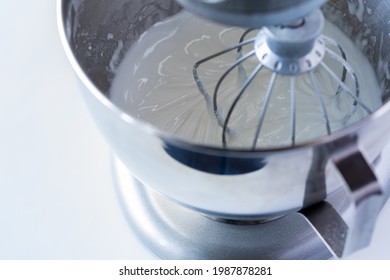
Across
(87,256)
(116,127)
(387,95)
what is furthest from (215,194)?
(387,95)

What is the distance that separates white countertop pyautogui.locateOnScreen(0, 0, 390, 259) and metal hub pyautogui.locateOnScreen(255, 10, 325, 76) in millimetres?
217

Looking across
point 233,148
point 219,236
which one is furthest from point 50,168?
point 233,148

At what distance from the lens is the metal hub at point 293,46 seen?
518mm

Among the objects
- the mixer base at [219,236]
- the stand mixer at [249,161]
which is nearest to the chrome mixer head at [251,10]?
the stand mixer at [249,161]

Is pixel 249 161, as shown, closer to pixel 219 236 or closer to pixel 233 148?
pixel 233 148

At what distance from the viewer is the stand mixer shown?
0.46m

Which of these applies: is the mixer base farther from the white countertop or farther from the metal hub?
the metal hub

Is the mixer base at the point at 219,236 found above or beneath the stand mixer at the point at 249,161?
beneath

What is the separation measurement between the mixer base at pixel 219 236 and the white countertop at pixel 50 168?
31 millimetres

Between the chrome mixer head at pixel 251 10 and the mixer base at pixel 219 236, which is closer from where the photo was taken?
the chrome mixer head at pixel 251 10

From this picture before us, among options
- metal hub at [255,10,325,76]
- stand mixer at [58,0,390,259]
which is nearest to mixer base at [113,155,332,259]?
stand mixer at [58,0,390,259]

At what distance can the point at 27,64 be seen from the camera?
79 cm

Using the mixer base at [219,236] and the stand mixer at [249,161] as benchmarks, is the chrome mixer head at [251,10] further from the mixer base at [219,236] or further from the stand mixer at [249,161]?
the mixer base at [219,236]

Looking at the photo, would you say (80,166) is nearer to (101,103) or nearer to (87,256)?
(87,256)
